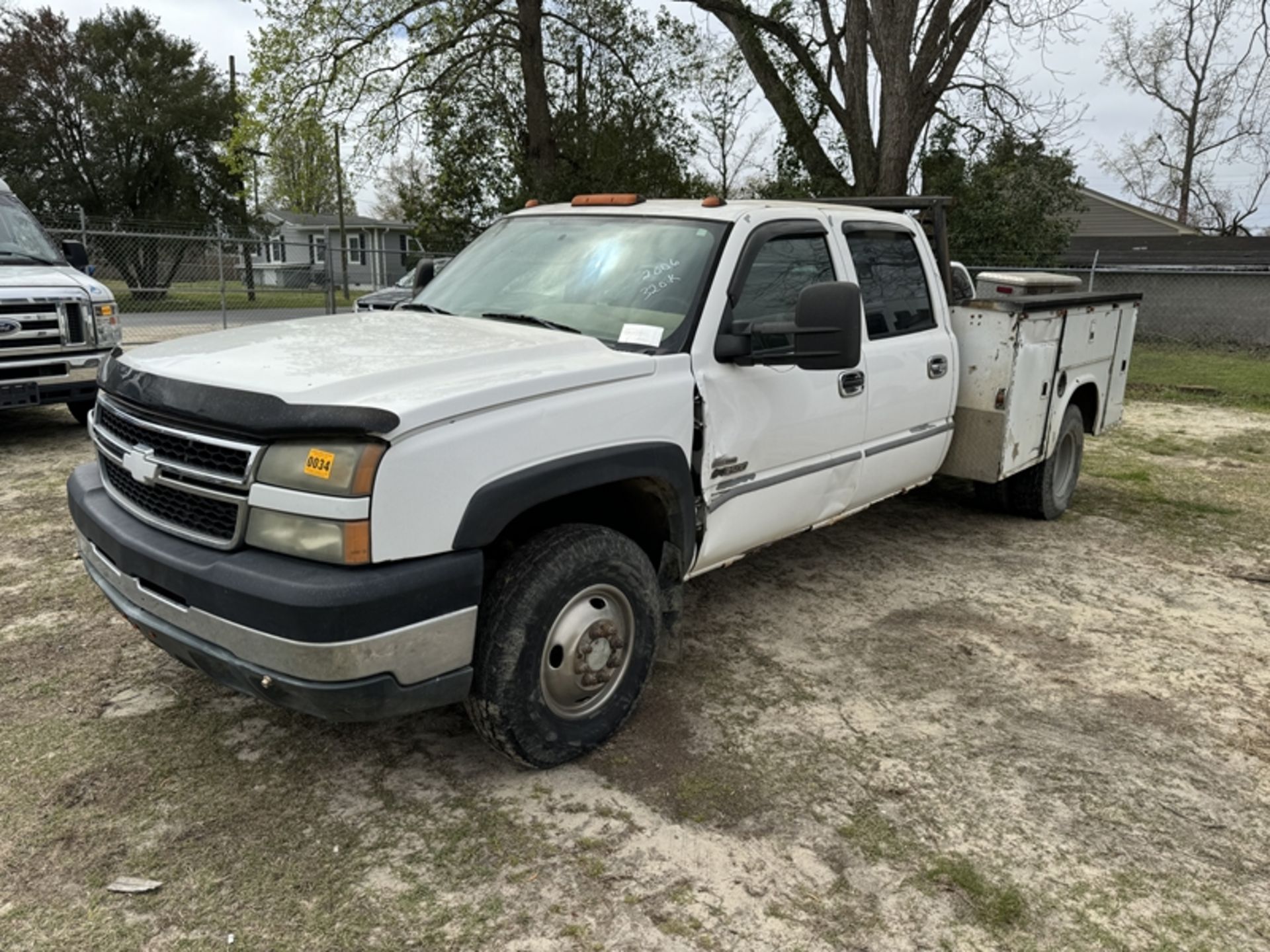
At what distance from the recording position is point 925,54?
14289 mm

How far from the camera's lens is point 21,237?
26.9 feet

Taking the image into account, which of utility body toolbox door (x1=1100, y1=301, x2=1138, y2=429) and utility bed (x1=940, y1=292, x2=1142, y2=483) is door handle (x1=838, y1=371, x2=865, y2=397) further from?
utility body toolbox door (x1=1100, y1=301, x2=1138, y2=429)

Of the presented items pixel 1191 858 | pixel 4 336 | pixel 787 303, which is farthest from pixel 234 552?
pixel 4 336

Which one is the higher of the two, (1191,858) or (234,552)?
(234,552)

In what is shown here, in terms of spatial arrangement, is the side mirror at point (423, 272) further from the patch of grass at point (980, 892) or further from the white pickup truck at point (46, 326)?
the patch of grass at point (980, 892)

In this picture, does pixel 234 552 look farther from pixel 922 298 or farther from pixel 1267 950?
pixel 922 298

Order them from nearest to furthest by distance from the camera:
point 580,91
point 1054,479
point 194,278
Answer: point 1054,479
point 580,91
point 194,278

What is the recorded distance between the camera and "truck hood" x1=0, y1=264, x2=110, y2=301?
729cm

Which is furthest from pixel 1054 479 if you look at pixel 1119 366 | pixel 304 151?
pixel 304 151

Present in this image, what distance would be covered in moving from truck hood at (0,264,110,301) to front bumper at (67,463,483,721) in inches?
225

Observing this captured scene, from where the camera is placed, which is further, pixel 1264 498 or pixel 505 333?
pixel 1264 498

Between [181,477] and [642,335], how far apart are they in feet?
5.32

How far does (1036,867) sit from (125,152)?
113 feet

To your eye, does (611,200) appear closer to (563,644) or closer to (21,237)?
(563,644)
